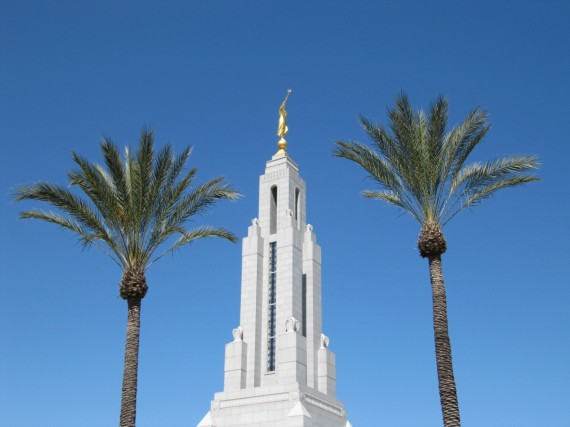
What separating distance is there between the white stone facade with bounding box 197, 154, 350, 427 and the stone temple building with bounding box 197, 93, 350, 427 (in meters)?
0.05

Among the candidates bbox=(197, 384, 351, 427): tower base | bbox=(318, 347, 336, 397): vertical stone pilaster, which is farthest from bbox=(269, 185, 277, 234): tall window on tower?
bbox=(197, 384, 351, 427): tower base

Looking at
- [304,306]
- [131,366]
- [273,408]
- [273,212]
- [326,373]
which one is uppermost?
[273,212]

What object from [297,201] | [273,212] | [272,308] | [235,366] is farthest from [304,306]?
[297,201]

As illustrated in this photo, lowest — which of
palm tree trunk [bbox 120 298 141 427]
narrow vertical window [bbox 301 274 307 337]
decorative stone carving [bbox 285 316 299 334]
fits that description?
palm tree trunk [bbox 120 298 141 427]

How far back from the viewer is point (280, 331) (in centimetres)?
4028

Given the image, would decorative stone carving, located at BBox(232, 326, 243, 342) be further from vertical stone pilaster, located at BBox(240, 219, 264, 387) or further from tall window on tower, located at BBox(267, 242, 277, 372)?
tall window on tower, located at BBox(267, 242, 277, 372)

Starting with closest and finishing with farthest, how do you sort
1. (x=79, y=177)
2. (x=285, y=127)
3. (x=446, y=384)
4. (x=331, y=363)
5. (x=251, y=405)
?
(x=446, y=384) < (x=79, y=177) < (x=251, y=405) < (x=331, y=363) < (x=285, y=127)

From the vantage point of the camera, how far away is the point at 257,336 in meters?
40.8

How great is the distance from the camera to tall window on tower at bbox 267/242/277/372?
40625 millimetres

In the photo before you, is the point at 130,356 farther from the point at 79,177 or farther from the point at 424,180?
the point at 424,180

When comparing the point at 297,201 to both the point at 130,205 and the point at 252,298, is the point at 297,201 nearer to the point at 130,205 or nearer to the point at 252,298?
the point at 252,298

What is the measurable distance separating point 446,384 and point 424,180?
22.2 ft

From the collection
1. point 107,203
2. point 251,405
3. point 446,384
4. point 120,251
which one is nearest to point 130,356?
point 120,251

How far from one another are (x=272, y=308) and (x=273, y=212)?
20.6 ft
